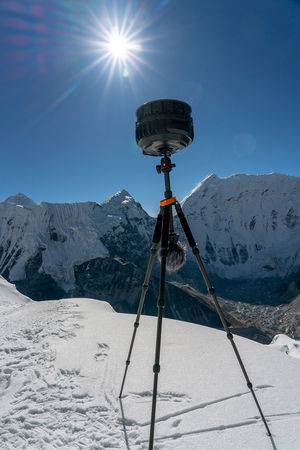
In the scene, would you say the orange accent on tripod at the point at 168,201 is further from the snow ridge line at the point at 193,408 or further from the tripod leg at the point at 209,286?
the snow ridge line at the point at 193,408

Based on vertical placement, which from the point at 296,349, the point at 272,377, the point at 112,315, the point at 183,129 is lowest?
the point at 296,349

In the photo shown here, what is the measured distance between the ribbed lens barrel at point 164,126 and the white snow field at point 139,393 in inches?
187

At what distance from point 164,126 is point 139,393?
5.30m

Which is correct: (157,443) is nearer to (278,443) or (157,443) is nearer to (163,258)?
(278,443)

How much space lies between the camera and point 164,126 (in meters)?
6.33

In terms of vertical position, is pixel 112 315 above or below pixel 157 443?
above

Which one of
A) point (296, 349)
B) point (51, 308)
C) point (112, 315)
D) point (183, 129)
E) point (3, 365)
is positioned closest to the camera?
point (183, 129)

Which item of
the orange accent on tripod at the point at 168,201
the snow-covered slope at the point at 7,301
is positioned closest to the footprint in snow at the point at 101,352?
the orange accent on tripod at the point at 168,201

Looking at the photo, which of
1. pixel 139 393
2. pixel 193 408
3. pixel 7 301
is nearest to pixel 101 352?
pixel 139 393

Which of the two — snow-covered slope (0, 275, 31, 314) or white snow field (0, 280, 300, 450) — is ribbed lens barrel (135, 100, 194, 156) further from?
snow-covered slope (0, 275, 31, 314)

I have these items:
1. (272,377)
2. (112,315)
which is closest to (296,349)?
(112,315)

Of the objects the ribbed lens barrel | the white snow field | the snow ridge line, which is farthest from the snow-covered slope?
the ribbed lens barrel

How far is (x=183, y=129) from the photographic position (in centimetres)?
644

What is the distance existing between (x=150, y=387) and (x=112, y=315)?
303 inches
